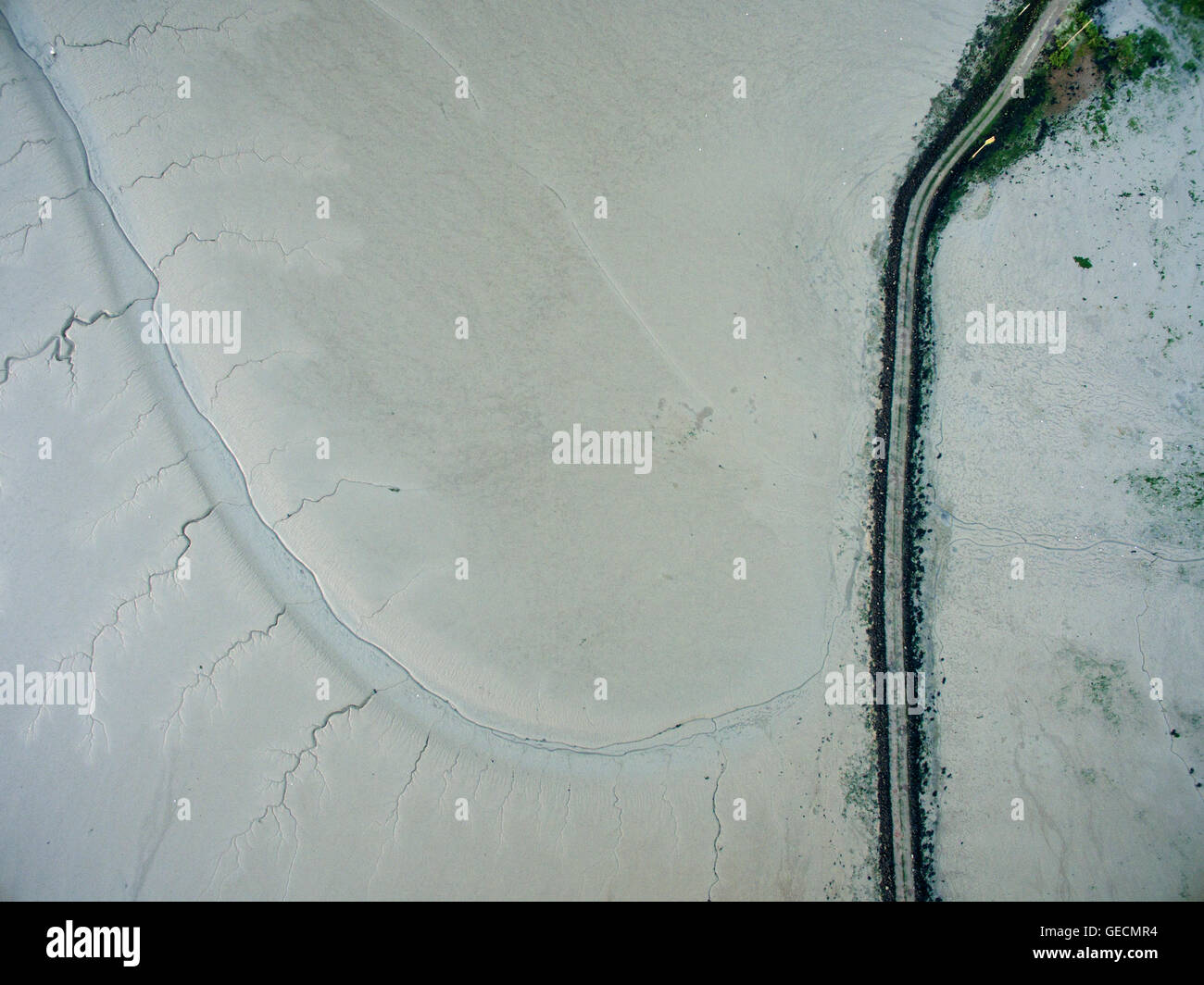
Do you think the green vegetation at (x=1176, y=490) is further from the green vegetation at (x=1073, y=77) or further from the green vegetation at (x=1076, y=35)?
the green vegetation at (x=1076, y=35)

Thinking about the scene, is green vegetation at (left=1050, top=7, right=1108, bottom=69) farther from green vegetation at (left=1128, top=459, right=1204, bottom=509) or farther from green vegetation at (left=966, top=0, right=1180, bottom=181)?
green vegetation at (left=1128, top=459, right=1204, bottom=509)

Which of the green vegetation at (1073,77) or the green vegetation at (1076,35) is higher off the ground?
the green vegetation at (1076,35)

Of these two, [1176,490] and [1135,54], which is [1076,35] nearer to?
[1135,54]

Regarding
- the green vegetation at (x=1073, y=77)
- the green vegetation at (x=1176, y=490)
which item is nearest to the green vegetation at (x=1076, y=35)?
the green vegetation at (x=1073, y=77)

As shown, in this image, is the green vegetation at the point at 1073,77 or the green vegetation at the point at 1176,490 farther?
the green vegetation at the point at 1073,77

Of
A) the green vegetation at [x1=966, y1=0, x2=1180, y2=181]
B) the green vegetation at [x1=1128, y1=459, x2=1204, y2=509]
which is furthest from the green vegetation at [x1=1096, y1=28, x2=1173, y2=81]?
the green vegetation at [x1=1128, y1=459, x2=1204, y2=509]

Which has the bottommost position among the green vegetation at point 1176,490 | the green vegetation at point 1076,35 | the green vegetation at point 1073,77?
the green vegetation at point 1176,490

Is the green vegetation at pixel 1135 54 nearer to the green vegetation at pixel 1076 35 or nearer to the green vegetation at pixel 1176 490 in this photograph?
the green vegetation at pixel 1076 35

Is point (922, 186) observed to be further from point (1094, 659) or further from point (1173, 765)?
point (1173, 765)

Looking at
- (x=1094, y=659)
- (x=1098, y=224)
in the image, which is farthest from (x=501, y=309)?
(x=1094, y=659)

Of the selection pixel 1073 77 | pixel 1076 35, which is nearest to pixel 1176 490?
pixel 1073 77

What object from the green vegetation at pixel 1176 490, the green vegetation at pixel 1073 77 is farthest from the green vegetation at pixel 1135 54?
the green vegetation at pixel 1176 490
